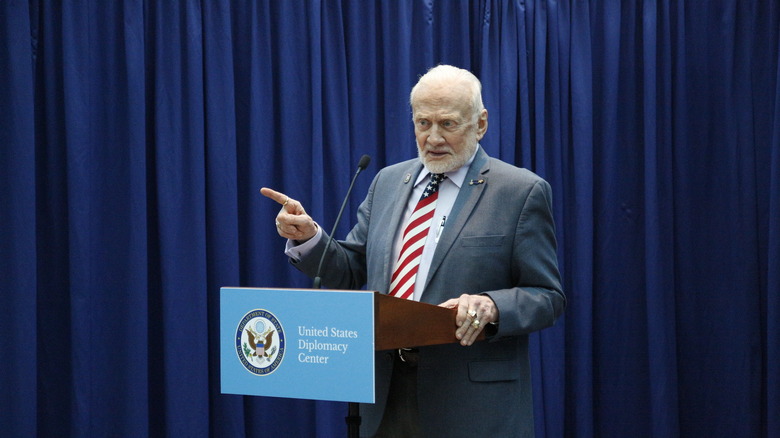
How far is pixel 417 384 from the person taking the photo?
203cm

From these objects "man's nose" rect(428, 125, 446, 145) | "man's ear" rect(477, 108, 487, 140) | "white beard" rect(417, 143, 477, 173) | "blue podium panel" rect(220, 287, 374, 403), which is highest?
"man's ear" rect(477, 108, 487, 140)

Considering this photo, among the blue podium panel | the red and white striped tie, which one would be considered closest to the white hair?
the red and white striped tie

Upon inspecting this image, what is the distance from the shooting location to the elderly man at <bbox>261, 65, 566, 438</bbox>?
2.00 m

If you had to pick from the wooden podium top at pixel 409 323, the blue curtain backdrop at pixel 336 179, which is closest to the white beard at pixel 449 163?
the wooden podium top at pixel 409 323

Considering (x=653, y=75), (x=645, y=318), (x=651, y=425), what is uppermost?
(x=653, y=75)

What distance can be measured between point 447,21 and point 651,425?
2.26m

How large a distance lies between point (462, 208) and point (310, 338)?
0.68m

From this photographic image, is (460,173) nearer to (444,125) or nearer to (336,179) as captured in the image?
(444,125)

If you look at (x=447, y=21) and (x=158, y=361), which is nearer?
(x=158, y=361)

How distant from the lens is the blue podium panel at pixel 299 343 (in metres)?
1.53

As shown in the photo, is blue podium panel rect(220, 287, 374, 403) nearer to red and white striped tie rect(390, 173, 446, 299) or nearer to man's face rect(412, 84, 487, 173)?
red and white striped tie rect(390, 173, 446, 299)

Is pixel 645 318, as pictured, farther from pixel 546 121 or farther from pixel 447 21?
pixel 447 21

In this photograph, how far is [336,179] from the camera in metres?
3.85

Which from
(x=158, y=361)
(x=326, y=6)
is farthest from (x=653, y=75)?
(x=158, y=361)
